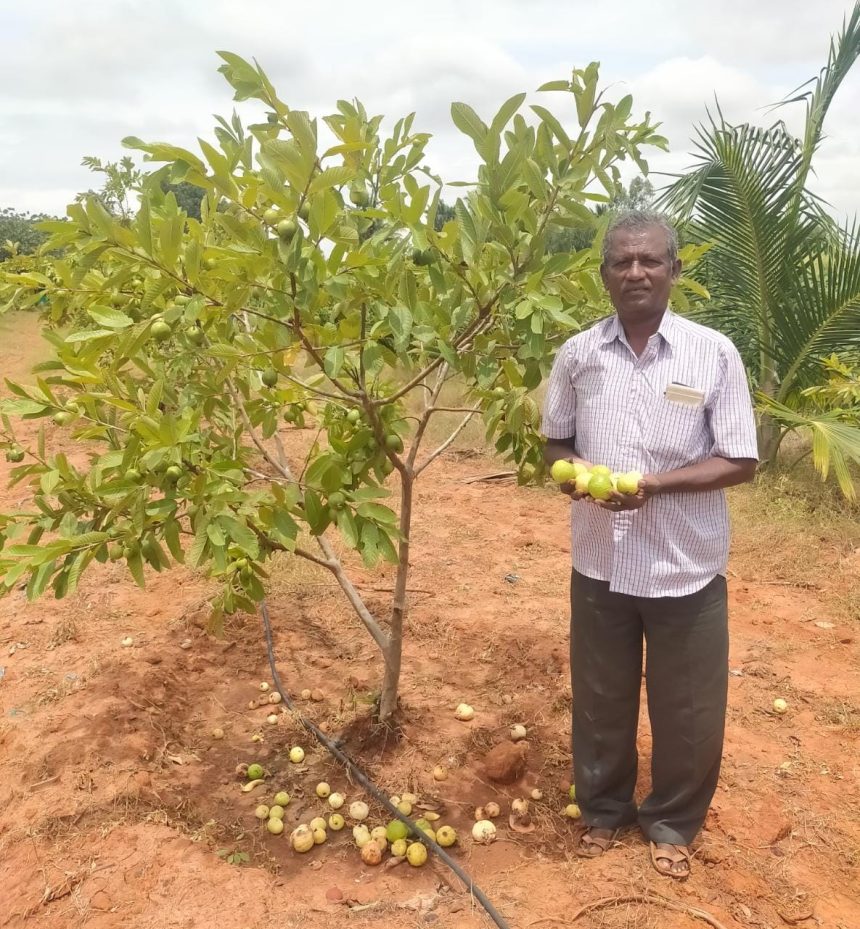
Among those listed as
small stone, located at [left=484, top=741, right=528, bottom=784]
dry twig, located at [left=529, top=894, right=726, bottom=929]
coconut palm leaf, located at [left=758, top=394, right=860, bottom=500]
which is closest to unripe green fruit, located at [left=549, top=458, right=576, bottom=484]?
dry twig, located at [left=529, top=894, right=726, bottom=929]

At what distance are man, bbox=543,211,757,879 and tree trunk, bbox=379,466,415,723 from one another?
59cm

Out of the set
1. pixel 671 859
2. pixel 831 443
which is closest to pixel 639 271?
pixel 671 859

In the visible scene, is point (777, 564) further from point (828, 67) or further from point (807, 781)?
point (828, 67)

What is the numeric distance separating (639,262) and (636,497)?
0.57 metres

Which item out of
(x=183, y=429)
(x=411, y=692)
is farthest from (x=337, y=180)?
(x=411, y=692)

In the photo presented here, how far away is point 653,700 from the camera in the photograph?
6.89 ft

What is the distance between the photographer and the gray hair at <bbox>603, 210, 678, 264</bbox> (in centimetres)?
183

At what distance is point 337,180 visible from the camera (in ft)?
4.75

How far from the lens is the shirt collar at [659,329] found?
188 cm

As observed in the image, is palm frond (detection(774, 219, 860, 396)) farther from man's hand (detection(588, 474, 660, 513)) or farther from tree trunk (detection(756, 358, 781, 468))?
man's hand (detection(588, 474, 660, 513))

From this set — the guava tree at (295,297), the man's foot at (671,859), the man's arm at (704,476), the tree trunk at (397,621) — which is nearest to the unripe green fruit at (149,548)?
the guava tree at (295,297)

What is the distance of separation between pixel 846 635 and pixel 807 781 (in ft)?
4.52

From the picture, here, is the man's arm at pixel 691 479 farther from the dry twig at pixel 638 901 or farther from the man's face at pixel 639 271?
the dry twig at pixel 638 901

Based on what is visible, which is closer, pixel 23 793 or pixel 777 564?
pixel 23 793
